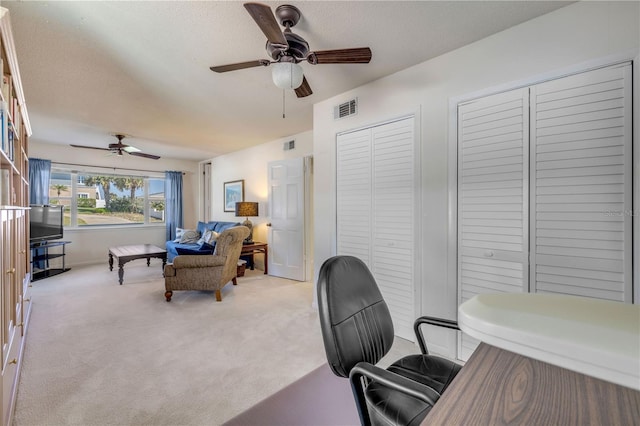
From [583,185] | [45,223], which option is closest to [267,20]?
[583,185]

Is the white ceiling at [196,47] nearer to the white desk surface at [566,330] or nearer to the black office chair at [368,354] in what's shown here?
the black office chair at [368,354]

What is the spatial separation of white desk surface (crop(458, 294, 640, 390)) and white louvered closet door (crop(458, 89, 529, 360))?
5.32ft

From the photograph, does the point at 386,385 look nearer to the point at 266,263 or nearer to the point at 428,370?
the point at 428,370

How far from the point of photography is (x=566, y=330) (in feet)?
1.46

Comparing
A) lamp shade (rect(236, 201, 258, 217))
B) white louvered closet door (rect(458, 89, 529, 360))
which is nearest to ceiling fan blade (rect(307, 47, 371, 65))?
white louvered closet door (rect(458, 89, 529, 360))

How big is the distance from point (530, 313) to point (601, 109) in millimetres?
1875

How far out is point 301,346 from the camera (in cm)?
244

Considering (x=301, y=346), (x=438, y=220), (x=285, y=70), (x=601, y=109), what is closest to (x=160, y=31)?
(x=285, y=70)

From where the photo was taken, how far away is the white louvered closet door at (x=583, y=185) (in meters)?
1.60

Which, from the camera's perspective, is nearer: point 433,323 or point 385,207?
point 433,323

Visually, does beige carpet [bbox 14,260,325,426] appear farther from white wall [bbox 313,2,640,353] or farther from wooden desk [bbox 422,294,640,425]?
wooden desk [bbox 422,294,640,425]

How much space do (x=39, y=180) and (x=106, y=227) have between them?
4.51 ft

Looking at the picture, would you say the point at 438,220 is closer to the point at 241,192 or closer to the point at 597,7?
the point at 597,7

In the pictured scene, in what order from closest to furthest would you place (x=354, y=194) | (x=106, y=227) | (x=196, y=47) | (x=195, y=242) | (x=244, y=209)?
(x=196, y=47) → (x=354, y=194) → (x=244, y=209) → (x=195, y=242) → (x=106, y=227)
